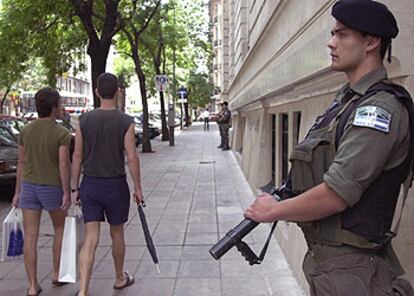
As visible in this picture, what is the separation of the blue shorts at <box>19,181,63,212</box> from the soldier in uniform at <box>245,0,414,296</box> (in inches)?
120

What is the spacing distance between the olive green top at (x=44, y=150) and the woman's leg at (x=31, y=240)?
0.99 ft

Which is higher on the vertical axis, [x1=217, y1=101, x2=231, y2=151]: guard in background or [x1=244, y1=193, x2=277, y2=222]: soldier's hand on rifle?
[x1=244, y1=193, x2=277, y2=222]: soldier's hand on rifle

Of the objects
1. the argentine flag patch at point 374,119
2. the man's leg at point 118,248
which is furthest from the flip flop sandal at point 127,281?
the argentine flag patch at point 374,119

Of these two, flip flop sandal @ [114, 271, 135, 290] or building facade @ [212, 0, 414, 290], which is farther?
flip flop sandal @ [114, 271, 135, 290]

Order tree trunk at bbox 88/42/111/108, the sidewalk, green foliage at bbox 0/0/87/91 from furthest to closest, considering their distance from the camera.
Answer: green foliage at bbox 0/0/87/91 → tree trunk at bbox 88/42/111/108 → the sidewalk

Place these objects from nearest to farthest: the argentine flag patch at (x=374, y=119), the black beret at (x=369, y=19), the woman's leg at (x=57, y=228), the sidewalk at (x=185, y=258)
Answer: the argentine flag patch at (x=374, y=119) → the black beret at (x=369, y=19) → the woman's leg at (x=57, y=228) → the sidewalk at (x=185, y=258)

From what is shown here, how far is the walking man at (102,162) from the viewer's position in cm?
462

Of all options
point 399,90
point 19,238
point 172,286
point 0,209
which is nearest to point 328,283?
point 399,90

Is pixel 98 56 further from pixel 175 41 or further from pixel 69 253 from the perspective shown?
pixel 175 41

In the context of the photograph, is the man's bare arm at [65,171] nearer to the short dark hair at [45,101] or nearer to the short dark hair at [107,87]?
the short dark hair at [45,101]

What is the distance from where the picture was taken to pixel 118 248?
5.01 metres

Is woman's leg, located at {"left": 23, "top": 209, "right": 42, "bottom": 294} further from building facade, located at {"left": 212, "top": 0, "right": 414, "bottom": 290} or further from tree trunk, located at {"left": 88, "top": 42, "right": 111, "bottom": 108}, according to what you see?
tree trunk, located at {"left": 88, "top": 42, "right": 111, "bottom": 108}

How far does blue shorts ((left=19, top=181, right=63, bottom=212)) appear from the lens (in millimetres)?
4855

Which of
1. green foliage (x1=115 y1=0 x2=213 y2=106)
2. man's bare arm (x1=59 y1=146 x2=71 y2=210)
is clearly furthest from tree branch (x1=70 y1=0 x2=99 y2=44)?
man's bare arm (x1=59 y1=146 x2=71 y2=210)
